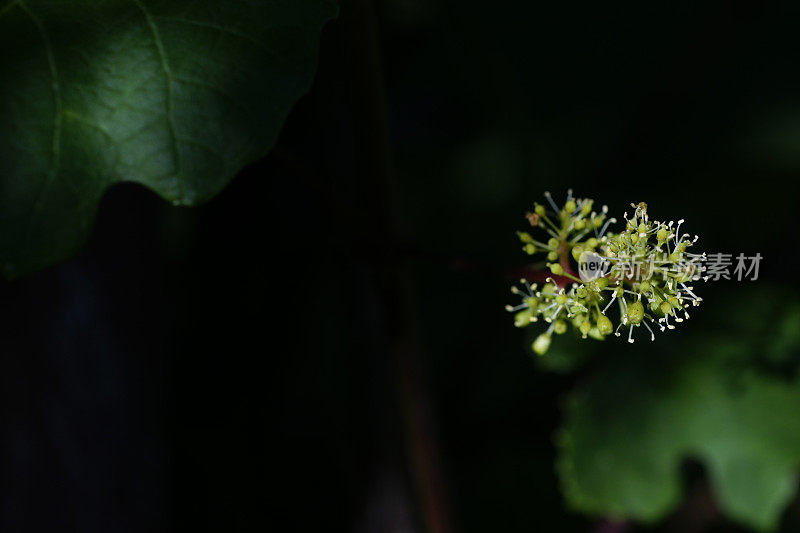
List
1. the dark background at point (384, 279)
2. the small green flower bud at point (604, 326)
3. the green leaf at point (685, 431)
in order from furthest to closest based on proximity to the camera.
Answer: the green leaf at point (685, 431) → the dark background at point (384, 279) → the small green flower bud at point (604, 326)

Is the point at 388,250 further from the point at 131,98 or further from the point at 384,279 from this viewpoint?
the point at 131,98

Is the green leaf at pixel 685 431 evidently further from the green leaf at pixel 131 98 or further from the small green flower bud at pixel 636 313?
the green leaf at pixel 131 98

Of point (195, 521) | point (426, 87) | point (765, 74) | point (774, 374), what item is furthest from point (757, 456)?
point (765, 74)

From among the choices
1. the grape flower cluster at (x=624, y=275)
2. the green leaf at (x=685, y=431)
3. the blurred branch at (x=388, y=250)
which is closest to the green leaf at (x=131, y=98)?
the blurred branch at (x=388, y=250)

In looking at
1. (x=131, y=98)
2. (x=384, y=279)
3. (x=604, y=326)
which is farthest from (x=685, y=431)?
(x=131, y=98)

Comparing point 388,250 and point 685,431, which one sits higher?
point 388,250

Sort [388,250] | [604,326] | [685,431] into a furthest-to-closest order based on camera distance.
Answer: [685,431] < [388,250] < [604,326]
